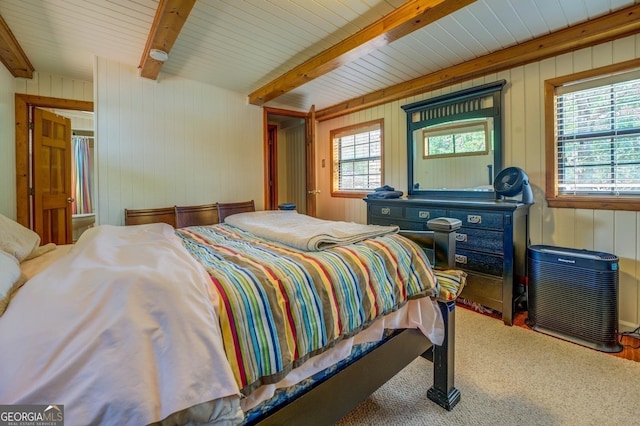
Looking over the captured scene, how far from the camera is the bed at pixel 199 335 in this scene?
66 cm

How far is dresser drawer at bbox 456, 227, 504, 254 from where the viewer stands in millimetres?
2530

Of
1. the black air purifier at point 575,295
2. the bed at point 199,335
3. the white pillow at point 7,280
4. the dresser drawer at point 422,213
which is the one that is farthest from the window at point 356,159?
the white pillow at point 7,280

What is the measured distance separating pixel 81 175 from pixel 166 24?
15.5 feet

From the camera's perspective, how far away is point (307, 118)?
457 cm

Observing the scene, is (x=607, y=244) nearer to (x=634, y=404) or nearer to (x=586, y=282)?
(x=586, y=282)

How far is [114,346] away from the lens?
69cm

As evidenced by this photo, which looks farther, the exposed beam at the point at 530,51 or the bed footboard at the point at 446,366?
the exposed beam at the point at 530,51

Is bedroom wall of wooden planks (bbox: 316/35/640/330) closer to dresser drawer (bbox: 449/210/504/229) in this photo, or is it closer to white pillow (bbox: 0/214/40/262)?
dresser drawer (bbox: 449/210/504/229)

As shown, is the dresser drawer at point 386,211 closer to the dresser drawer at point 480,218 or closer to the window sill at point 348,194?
A: the dresser drawer at point 480,218

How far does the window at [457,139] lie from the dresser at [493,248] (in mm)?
730

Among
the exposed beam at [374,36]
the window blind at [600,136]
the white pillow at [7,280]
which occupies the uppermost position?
the exposed beam at [374,36]

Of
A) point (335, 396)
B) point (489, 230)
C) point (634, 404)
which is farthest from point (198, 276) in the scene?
point (489, 230)

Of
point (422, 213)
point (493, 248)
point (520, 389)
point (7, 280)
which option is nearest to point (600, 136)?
point (493, 248)

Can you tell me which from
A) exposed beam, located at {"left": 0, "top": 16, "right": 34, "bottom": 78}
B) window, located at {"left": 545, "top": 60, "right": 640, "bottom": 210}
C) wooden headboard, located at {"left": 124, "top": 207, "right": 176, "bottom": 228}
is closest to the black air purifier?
window, located at {"left": 545, "top": 60, "right": 640, "bottom": 210}
